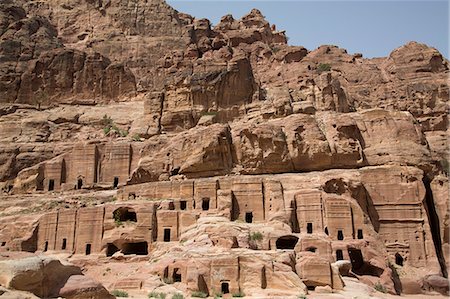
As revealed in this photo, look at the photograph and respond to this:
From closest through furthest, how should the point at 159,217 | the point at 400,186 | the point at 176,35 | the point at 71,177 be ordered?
the point at 159,217 < the point at 400,186 < the point at 71,177 < the point at 176,35

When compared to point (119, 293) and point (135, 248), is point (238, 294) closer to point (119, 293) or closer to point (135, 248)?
point (119, 293)

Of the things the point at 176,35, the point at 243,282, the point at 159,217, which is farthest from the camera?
the point at 176,35

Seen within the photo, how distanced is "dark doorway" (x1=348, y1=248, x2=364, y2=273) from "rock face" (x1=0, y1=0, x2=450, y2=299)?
0.61 ft

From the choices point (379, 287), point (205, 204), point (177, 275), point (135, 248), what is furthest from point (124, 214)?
point (379, 287)

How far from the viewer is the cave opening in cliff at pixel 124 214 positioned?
44.6 meters

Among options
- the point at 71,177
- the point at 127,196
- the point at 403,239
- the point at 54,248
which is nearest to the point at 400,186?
the point at 403,239

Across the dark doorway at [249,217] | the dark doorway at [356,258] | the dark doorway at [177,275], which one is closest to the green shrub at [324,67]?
the dark doorway at [249,217]

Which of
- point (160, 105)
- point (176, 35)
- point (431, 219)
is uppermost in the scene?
point (176, 35)

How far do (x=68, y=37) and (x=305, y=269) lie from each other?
81.5 m

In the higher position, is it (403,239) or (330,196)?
(330,196)

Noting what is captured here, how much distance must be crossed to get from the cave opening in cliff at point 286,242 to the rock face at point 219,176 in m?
0.12

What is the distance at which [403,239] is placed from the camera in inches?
1759

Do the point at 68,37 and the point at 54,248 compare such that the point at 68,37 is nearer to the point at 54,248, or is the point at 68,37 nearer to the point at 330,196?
the point at 54,248

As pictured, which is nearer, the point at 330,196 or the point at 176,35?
the point at 330,196
